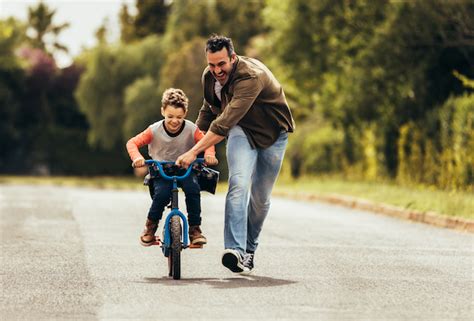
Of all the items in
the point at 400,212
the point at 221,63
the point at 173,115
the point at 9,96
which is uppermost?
the point at 221,63

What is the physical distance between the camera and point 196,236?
365 inches

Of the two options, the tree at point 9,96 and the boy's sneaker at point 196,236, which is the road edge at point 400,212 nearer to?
the boy's sneaker at point 196,236

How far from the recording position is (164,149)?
30.4ft

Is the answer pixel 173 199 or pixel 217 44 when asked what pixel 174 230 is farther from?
pixel 217 44

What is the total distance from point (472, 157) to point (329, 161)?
11.6 m

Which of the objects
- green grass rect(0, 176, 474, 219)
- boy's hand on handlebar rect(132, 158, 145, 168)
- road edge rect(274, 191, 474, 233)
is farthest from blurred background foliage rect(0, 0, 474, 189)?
boy's hand on handlebar rect(132, 158, 145, 168)

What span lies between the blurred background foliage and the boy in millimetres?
11765

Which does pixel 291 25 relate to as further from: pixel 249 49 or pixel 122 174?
pixel 122 174

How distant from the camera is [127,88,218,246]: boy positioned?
9.13 m

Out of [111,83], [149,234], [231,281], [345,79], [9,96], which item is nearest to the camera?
[231,281]

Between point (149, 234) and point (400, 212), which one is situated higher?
point (149, 234)

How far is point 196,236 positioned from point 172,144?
0.80 m

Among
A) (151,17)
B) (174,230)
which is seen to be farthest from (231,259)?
(151,17)

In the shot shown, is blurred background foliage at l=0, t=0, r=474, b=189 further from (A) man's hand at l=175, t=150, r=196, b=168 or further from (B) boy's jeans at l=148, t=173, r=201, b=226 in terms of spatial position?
(A) man's hand at l=175, t=150, r=196, b=168
